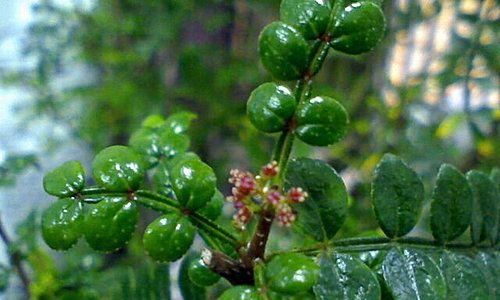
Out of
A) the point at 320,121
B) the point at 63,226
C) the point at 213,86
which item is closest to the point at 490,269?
A: the point at 320,121

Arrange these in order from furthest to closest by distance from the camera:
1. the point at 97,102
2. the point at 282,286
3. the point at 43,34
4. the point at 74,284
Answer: the point at 97,102
the point at 43,34
the point at 74,284
the point at 282,286

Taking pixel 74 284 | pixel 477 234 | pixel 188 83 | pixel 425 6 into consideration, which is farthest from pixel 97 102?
pixel 477 234

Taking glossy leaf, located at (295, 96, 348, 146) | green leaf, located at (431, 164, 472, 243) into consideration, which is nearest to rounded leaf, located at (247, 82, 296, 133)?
glossy leaf, located at (295, 96, 348, 146)

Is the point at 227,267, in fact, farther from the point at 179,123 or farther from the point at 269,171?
the point at 179,123

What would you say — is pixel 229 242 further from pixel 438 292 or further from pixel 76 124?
pixel 76 124

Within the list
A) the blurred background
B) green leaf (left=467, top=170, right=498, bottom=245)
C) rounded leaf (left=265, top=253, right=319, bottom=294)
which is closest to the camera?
rounded leaf (left=265, top=253, right=319, bottom=294)

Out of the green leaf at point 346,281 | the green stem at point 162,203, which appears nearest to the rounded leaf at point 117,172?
the green stem at point 162,203

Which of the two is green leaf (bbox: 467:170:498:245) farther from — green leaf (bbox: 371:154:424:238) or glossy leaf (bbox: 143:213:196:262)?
glossy leaf (bbox: 143:213:196:262)

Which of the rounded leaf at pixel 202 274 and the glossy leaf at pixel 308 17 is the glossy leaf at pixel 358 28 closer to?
the glossy leaf at pixel 308 17

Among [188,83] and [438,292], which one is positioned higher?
[438,292]
